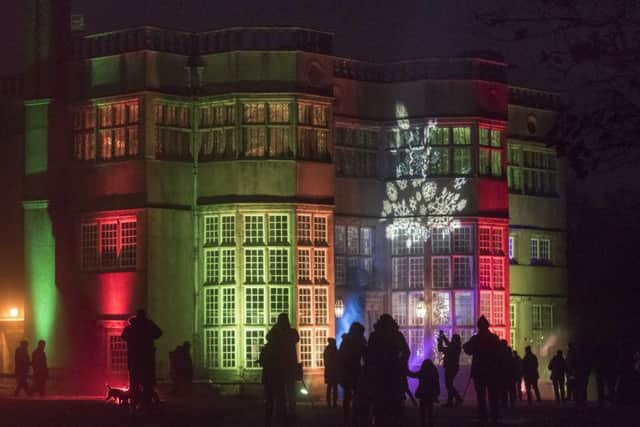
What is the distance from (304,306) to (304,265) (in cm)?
116

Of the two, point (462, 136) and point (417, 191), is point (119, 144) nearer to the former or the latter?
point (417, 191)

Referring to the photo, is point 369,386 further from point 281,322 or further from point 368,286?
point 368,286

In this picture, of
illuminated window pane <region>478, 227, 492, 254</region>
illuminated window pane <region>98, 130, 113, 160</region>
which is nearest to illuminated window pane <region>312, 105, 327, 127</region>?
illuminated window pane <region>98, 130, 113, 160</region>

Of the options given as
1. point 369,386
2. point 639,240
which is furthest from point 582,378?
point 639,240

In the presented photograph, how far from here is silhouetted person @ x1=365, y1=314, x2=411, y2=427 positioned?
26234mm

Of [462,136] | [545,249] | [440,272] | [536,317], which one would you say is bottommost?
[536,317]

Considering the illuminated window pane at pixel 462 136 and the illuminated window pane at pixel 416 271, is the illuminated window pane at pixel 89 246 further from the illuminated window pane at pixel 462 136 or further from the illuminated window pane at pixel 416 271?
the illuminated window pane at pixel 462 136

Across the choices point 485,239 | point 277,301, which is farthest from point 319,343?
point 485,239

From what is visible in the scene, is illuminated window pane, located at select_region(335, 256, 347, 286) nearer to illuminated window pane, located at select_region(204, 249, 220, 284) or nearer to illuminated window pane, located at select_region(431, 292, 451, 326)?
illuminated window pane, located at select_region(431, 292, 451, 326)

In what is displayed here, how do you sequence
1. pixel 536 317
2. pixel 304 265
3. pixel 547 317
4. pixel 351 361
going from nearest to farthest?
pixel 351 361 < pixel 304 265 < pixel 536 317 < pixel 547 317

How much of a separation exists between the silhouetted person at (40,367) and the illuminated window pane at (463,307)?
1271cm

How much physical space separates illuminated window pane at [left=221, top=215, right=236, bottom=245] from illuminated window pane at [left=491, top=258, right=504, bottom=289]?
28.5 feet

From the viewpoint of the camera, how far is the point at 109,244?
47.6 metres

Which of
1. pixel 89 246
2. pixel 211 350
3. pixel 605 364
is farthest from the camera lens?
pixel 89 246
